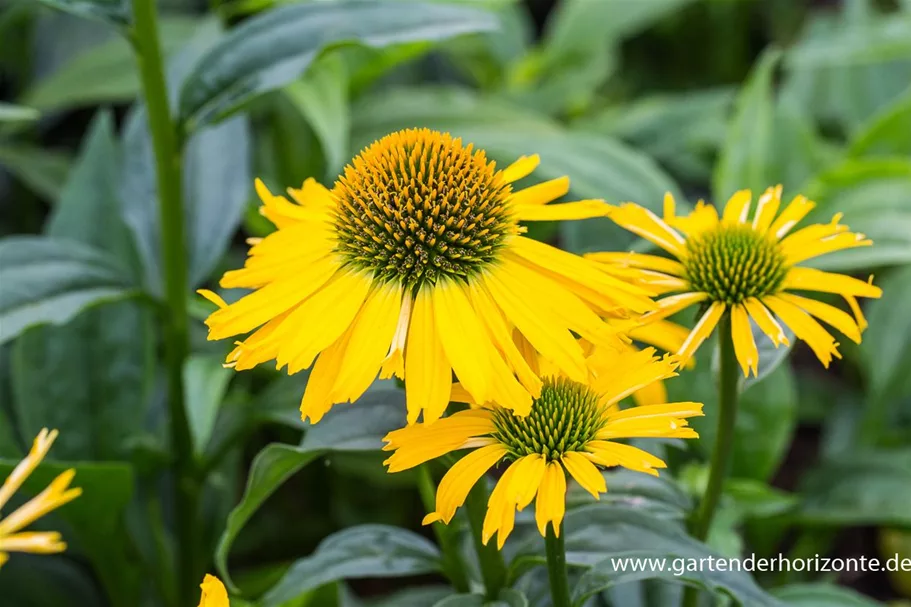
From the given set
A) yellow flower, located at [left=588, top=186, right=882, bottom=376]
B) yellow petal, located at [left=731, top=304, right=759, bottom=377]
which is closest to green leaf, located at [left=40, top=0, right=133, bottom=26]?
yellow flower, located at [left=588, top=186, right=882, bottom=376]

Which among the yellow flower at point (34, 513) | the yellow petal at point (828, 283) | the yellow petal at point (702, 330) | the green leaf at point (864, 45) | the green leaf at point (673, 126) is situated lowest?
the yellow flower at point (34, 513)

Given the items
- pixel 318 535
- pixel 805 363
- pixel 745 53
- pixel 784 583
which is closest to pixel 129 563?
pixel 318 535

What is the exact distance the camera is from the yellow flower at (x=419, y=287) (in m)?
0.53

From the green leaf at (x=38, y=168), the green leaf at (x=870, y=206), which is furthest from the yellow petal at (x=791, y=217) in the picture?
the green leaf at (x=38, y=168)

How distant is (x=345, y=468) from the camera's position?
4.02ft

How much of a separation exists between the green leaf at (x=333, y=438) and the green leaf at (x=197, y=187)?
47 centimetres

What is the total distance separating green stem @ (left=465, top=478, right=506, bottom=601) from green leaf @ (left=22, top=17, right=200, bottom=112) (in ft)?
3.30

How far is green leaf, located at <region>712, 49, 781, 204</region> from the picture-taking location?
125 centimetres

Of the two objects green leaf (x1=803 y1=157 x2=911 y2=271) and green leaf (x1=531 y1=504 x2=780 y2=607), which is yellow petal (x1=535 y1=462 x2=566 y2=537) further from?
green leaf (x1=803 y1=157 x2=911 y2=271)

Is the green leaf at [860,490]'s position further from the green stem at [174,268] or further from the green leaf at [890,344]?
the green stem at [174,268]

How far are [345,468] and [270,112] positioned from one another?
0.62 metres

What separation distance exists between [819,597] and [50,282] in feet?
2.71

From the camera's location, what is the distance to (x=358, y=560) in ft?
2.31

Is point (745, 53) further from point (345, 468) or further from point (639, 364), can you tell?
point (639, 364)
